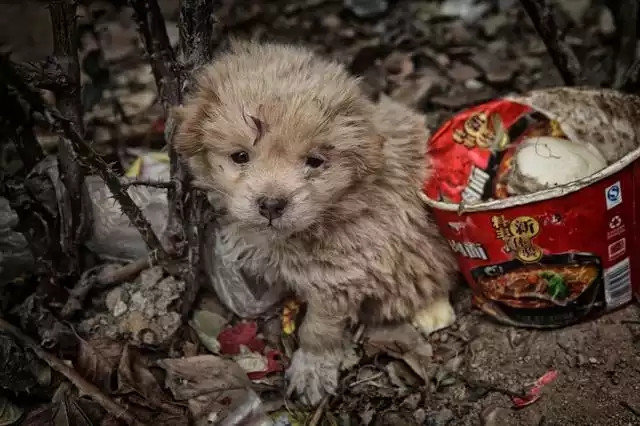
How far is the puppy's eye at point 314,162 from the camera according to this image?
2.35 metres

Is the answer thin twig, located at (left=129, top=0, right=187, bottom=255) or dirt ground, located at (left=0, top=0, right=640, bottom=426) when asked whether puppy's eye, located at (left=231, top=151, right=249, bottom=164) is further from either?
dirt ground, located at (left=0, top=0, right=640, bottom=426)

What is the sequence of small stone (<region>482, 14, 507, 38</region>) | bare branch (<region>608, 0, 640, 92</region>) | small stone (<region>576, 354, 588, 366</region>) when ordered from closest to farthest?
1. small stone (<region>576, 354, 588, 366</region>)
2. bare branch (<region>608, 0, 640, 92</region>)
3. small stone (<region>482, 14, 507, 38</region>)

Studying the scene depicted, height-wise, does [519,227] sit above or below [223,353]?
above

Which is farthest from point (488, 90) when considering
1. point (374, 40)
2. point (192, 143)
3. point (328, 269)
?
point (192, 143)

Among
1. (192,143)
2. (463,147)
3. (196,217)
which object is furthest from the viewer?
(463,147)

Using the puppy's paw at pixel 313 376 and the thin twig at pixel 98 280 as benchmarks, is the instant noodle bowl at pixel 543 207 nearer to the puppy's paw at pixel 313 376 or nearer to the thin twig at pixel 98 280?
the puppy's paw at pixel 313 376

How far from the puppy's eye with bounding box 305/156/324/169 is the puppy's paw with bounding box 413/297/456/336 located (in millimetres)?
949

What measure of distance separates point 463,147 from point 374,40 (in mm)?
1882

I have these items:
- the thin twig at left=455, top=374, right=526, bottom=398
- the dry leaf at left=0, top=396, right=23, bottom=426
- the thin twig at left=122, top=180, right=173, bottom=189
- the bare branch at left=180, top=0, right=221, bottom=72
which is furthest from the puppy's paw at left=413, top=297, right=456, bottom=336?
the dry leaf at left=0, top=396, right=23, bottom=426

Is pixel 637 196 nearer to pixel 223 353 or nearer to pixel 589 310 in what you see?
pixel 589 310

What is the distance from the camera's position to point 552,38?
318 cm

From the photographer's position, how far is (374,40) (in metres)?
4.67

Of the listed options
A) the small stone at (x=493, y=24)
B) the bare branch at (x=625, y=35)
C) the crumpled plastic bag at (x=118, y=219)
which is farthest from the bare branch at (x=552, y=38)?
the crumpled plastic bag at (x=118, y=219)

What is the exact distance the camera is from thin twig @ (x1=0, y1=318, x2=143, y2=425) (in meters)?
2.49
